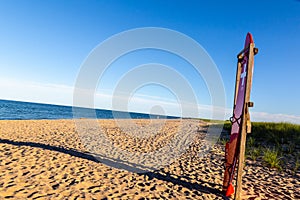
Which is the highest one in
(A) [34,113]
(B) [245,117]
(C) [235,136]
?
(B) [245,117]

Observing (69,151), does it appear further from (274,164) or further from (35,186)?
(274,164)

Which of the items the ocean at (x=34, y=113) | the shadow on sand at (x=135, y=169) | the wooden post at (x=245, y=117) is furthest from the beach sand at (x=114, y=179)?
the ocean at (x=34, y=113)

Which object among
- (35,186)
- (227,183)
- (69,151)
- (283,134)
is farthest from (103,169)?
(283,134)

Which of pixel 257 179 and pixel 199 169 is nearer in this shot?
pixel 257 179

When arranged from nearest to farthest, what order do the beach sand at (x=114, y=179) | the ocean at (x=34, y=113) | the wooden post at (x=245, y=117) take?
the wooden post at (x=245, y=117)
the beach sand at (x=114, y=179)
the ocean at (x=34, y=113)

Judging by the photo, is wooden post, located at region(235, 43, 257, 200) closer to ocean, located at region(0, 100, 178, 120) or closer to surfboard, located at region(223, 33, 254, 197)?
surfboard, located at region(223, 33, 254, 197)

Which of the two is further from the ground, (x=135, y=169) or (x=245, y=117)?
(x=245, y=117)

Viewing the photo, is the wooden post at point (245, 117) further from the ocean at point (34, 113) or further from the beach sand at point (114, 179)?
the ocean at point (34, 113)

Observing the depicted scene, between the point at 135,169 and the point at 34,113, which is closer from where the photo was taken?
the point at 135,169

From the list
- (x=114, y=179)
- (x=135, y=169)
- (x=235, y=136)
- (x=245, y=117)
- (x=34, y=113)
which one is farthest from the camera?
(x=34, y=113)

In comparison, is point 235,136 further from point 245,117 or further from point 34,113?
point 34,113

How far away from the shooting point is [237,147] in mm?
4855

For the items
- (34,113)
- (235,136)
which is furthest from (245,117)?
(34,113)

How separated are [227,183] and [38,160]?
5.50 m
